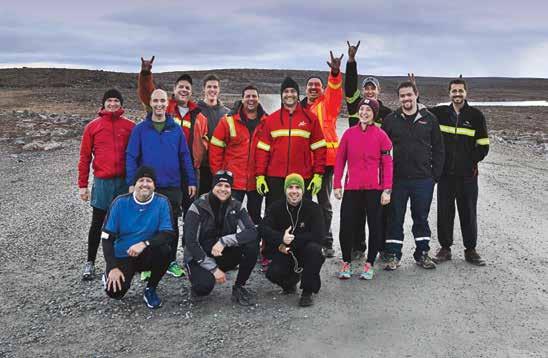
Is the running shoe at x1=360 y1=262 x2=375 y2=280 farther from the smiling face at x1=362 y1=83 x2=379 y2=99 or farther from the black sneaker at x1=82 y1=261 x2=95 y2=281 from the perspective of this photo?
the black sneaker at x1=82 y1=261 x2=95 y2=281

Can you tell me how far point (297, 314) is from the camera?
16.9 feet

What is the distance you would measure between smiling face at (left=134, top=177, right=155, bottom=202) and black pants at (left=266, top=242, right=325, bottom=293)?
138 cm

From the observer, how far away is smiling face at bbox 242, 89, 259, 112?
6.15m

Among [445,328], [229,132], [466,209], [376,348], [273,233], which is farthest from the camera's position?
[466,209]

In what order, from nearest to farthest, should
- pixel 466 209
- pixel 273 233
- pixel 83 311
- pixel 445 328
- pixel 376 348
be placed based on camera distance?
1. pixel 376 348
2. pixel 445 328
3. pixel 83 311
4. pixel 273 233
5. pixel 466 209

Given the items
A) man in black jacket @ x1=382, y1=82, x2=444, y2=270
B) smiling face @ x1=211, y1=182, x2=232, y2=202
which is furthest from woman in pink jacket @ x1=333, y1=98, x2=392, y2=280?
smiling face @ x1=211, y1=182, x2=232, y2=202

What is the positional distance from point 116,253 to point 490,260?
427cm

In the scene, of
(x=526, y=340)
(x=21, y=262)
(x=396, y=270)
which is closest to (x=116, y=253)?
(x=21, y=262)

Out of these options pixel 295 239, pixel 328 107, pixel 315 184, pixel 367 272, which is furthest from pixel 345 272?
pixel 328 107

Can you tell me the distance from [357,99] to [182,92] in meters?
2.00

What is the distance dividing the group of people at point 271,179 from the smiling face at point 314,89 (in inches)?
0.5

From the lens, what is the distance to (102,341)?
4.61 meters

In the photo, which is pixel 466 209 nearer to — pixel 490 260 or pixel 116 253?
pixel 490 260

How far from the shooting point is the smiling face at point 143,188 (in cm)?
525
